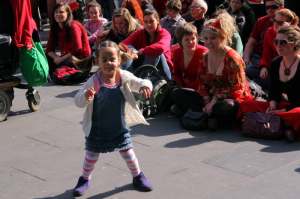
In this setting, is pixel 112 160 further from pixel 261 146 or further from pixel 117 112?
pixel 261 146

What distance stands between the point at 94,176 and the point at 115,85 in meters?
0.87

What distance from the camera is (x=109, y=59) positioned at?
4.63 m

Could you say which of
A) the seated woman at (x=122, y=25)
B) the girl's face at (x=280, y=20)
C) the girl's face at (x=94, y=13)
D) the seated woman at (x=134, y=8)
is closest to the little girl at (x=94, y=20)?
the girl's face at (x=94, y=13)

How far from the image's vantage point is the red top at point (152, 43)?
23.8 feet

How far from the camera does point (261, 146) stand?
5.81 m

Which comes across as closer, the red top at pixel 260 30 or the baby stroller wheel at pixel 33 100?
the baby stroller wheel at pixel 33 100

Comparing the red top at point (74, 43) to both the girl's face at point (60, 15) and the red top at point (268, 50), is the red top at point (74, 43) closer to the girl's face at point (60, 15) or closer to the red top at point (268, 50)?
the girl's face at point (60, 15)

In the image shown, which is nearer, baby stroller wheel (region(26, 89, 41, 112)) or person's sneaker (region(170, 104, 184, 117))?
person's sneaker (region(170, 104, 184, 117))

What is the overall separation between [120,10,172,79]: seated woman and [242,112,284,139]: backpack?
1.51 metres

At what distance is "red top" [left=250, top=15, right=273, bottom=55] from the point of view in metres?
7.80

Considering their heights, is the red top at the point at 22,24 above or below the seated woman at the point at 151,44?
above

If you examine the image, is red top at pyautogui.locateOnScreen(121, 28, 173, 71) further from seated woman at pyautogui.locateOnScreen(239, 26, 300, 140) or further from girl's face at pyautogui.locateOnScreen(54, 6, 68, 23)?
seated woman at pyautogui.locateOnScreen(239, 26, 300, 140)

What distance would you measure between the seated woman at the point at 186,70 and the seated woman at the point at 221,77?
0.16m

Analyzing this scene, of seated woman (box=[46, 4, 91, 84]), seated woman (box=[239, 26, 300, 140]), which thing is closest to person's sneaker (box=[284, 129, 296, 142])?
seated woman (box=[239, 26, 300, 140])
